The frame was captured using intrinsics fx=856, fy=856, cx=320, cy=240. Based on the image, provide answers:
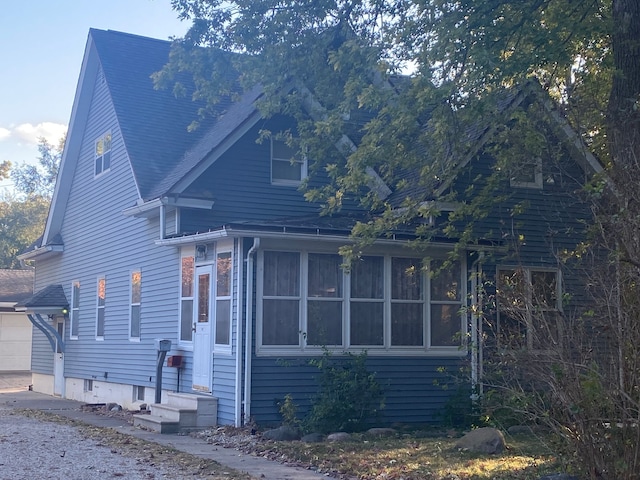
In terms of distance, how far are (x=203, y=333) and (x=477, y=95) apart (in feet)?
21.7

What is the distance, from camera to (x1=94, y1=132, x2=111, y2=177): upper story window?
20.7m

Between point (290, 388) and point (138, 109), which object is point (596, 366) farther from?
point (138, 109)

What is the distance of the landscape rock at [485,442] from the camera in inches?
448

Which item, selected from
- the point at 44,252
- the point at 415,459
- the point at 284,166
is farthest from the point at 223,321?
the point at 44,252

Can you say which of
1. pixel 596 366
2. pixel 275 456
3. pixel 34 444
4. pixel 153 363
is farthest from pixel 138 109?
pixel 596 366

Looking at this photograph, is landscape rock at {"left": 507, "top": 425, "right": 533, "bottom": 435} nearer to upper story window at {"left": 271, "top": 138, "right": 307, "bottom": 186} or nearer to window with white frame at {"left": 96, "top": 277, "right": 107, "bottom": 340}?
upper story window at {"left": 271, "top": 138, "right": 307, "bottom": 186}

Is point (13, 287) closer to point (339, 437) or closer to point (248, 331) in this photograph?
point (248, 331)

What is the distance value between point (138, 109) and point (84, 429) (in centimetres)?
789

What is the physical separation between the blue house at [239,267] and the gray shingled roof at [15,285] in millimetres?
13103

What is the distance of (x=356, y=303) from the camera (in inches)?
603

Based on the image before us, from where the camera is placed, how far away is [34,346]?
27531 mm

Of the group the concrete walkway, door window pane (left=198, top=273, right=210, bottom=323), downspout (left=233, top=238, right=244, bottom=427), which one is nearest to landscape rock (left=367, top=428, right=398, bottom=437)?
downspout (left=233, top=238, right=244, bottom=427)

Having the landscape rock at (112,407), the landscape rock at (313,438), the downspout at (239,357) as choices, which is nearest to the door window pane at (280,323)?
the downspout at (239,357)

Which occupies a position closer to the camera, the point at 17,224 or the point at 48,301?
the point at 48,301
